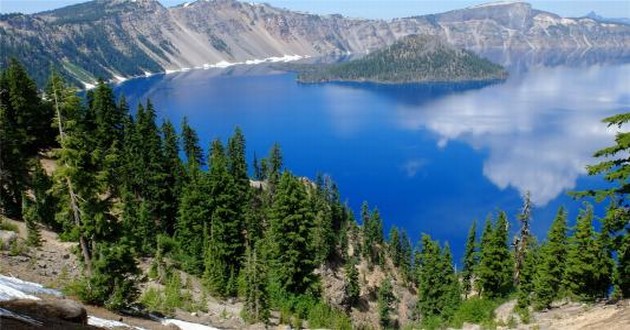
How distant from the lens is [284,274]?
2063 inches

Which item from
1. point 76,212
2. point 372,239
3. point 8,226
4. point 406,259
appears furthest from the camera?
point 372,239

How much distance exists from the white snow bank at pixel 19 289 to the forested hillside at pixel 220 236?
175 cm

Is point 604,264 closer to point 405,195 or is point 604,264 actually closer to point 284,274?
point 284,274

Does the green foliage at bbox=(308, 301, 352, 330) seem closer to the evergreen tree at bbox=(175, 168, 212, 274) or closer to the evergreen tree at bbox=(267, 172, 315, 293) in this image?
the evergreen tree at bbox=(267, 172, 315, 293)

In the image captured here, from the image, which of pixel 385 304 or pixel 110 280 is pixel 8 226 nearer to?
pixel 110 280

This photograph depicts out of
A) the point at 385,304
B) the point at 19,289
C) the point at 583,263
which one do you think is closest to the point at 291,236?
the point at 583,263

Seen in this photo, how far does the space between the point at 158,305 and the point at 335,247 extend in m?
63.4

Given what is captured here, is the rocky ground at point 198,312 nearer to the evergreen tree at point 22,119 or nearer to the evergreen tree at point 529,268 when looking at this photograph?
the evergreen tree at point 529,268

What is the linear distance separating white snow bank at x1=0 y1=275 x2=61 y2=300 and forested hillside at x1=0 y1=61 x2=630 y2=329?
175cm

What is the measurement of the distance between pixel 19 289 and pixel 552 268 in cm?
4637

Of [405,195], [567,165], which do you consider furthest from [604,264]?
[567,165]

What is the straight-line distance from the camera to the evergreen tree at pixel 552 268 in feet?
156

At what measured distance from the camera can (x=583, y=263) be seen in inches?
1825

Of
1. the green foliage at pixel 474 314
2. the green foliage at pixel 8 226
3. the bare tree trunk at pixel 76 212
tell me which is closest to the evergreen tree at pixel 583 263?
the green foliage at pixel 474 314
